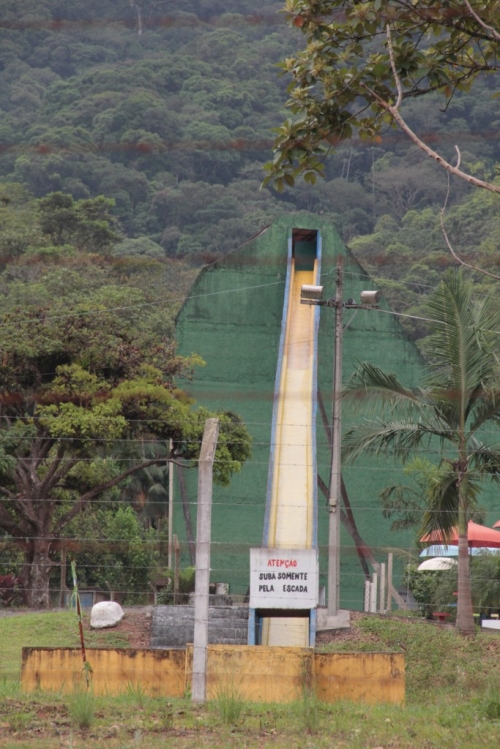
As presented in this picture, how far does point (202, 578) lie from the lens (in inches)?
351

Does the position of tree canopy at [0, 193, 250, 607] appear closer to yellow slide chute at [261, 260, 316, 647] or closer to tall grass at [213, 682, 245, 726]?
yellow slide chute at [261, 260, 316, 647]

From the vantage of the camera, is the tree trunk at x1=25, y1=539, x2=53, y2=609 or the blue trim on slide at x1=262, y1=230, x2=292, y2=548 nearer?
the tree trunk at x1=25, y1=539, x2=53, y2=609

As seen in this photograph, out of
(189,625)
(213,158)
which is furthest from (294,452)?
(213,158)

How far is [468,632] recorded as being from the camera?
663 inches

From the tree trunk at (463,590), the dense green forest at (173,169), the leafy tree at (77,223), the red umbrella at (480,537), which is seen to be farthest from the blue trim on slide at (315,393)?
the leafy tree at (77,223)

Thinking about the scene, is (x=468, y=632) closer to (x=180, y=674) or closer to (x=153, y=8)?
(x=180, y=674)

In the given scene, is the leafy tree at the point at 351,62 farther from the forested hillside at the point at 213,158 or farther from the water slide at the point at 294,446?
the forested hillside at the point at 213,158

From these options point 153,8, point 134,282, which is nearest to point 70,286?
point 134,282

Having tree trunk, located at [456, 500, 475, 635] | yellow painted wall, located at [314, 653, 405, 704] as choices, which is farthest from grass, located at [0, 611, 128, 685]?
yellow painted wall, located at [314, 653, 405, 704]

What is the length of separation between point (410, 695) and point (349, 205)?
72.6 m

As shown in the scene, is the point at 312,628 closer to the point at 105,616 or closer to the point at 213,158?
the point at 105,616

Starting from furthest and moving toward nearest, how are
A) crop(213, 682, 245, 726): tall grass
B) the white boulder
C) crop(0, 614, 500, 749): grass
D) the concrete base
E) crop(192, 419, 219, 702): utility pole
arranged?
the concrete base < the white boulder < crop(192, 419, 219, 702): utility pole < crop(213, 682, 245, 726): tall grass < crop(0, 614, 500, 749): grass

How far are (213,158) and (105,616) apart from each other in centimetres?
7166

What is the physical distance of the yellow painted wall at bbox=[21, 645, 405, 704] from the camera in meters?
10.2
